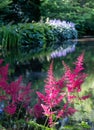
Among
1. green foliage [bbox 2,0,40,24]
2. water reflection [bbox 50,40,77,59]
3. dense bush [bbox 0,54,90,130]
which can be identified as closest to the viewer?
dense bush [bbox 0,54,90,130]

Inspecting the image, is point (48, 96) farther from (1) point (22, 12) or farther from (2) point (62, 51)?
(1) point (22, 12)

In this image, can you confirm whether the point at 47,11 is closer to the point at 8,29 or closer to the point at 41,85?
the point at 8,29

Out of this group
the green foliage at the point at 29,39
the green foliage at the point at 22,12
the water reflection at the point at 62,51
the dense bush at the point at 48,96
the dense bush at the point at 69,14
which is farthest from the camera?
the dense bush at the point at 69,14

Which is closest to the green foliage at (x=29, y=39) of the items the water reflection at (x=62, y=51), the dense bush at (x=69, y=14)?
the water reflection at (x=62, y=51)

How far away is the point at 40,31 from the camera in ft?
57.7

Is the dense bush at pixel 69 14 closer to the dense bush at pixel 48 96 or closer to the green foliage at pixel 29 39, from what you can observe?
the green foliage at pixel 29 39

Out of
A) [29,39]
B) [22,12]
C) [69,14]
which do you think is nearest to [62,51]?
[29,39]

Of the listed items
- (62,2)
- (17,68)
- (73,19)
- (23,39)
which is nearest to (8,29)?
(23,39)

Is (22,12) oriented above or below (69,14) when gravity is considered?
above

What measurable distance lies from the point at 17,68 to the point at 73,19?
2010 cm

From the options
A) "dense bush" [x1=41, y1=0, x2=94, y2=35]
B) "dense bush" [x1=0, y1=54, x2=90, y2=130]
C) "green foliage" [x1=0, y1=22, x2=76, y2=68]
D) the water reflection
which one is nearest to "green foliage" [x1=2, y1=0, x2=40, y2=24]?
"green foliage" [x1=0, y1=22, x2=76, y2=68]

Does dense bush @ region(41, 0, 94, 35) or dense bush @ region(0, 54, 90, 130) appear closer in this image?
dense bush @ region(0, 54, 90, 130)

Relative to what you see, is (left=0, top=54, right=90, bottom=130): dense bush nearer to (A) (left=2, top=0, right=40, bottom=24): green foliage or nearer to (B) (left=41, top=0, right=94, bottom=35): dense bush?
(A) (left=2, top=0, right=40, bottom=24): green foliage

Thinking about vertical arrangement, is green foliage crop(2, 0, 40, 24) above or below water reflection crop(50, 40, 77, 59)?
below
